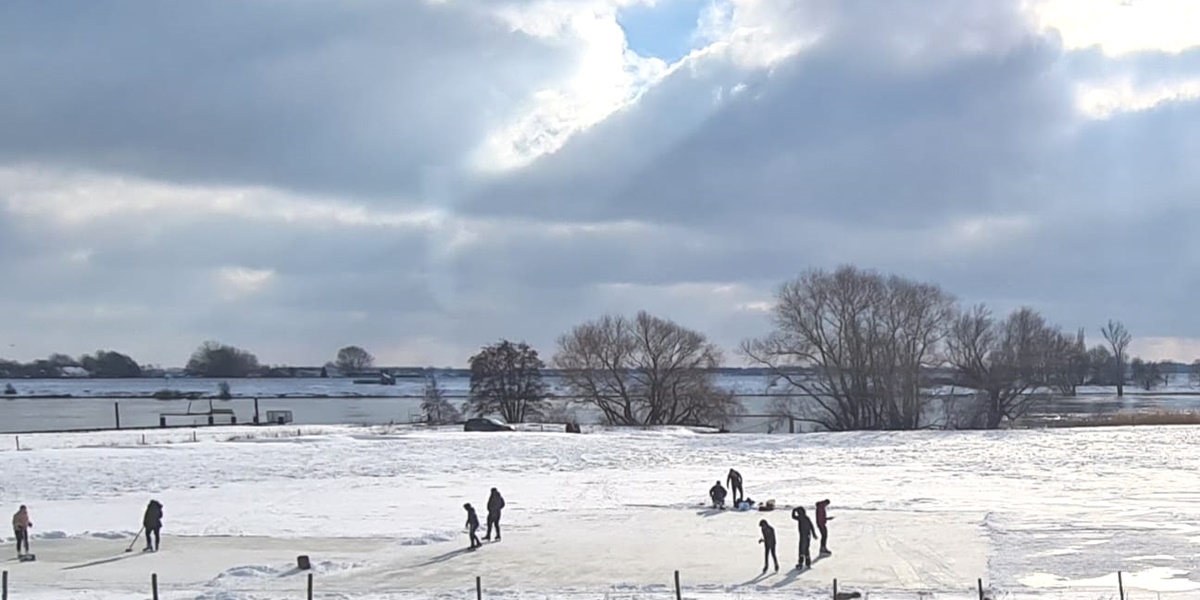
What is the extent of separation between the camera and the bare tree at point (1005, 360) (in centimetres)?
9969

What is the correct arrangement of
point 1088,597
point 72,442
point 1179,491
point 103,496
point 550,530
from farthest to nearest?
1. point 72,442
2. point 103,496
3. point 1179,491
4. point 550,530
5. point 1088,597

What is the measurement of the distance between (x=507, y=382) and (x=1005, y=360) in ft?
138

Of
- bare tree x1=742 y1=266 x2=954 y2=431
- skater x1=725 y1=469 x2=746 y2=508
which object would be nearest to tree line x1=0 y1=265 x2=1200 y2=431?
bare tree x1=742 y1=266 x2=954 y2=431

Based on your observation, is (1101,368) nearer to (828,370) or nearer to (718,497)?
(828,370)

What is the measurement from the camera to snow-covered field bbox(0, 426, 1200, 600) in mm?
27672

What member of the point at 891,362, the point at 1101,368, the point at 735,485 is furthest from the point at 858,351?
the point at 1101,368

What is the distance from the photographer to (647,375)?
105375 mm

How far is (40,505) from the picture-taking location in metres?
45.3

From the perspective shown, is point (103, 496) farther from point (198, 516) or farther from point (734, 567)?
point (734, 567)

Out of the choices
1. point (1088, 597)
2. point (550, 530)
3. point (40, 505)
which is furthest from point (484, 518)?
point (1088, 597)

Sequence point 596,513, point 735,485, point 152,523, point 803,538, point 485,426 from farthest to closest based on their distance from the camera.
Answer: point 485,426, point 735,485, point 596,513, point 152,523, point 803,538

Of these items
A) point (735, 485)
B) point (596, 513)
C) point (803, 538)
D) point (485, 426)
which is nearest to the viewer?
point (803, 538)

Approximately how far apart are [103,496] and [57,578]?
2027 cm

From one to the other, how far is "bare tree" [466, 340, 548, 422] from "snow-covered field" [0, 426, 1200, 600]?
32900 mm
